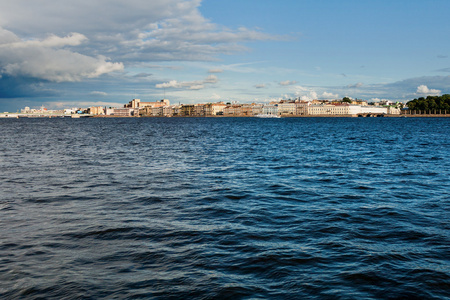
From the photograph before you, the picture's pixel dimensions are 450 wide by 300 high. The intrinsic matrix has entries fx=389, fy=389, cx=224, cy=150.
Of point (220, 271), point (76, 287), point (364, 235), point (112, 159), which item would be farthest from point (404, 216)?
point (112, 159)

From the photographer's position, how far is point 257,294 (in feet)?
15.7

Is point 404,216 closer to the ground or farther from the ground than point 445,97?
closer to the ground

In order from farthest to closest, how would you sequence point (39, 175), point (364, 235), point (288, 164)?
point (288, 164), point (39, 175), point (364, 235)

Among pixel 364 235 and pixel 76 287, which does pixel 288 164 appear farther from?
pixel 76 287

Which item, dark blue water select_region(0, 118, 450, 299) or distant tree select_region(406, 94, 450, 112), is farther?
distant tree select_region(406, 94, 450, 112)

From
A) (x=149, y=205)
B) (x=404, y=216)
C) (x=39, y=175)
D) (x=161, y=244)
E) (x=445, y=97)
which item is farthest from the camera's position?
(x=445, y=97)

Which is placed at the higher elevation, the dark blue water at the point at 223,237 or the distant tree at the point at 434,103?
the distant tree at the point at 434,103

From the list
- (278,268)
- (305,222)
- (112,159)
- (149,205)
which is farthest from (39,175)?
(278,268)

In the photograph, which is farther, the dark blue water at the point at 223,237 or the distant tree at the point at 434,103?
the distant tree at the point at 434,103

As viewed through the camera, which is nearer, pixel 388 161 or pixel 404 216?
pixel 404 216

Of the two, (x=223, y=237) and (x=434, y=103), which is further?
(x=434, y=103)

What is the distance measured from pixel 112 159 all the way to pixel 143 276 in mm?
15207

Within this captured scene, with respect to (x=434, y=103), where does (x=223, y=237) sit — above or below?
below

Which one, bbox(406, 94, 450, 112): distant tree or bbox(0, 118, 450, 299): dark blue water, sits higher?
bbox(406, 94, 450, 112): distant tree
